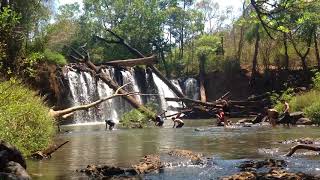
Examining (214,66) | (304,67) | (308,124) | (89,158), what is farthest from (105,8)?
(89,158)

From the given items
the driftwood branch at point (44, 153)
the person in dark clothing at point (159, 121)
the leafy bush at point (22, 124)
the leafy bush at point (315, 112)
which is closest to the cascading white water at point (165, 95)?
the person in dark clothing at point (159, 121)

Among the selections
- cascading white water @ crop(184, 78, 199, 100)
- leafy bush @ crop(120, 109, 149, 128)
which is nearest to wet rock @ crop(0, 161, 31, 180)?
leafy bush @ crop(120, 109, 149, 128)

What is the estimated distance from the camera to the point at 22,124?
44.5 feet

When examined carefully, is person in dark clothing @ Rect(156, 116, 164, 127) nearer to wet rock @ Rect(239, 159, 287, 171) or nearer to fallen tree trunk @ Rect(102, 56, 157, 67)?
fallen tree trunk @ Rect(102, 56, 157, 67)

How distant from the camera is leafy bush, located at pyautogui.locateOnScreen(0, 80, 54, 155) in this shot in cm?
1259

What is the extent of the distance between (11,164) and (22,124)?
3.59 metres

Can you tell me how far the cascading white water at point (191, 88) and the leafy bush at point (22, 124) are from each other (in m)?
35.2

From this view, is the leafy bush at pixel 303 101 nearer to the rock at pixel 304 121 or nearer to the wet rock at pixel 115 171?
the rock at pixel 304 121

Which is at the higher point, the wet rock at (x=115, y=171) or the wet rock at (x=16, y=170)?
the wet rock at (x=16, y=170)

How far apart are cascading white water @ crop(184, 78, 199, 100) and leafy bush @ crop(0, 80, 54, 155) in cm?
3518

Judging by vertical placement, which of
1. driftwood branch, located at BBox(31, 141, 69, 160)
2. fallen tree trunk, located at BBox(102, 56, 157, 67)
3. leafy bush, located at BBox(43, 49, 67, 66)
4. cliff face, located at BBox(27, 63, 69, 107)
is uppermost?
leafy bush, located at BBox(43, 49, 67, 66)

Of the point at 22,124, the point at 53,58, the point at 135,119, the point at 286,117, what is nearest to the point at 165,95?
the point at 53,58

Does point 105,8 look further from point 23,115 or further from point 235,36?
point 23,115

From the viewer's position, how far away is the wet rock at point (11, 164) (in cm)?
962
